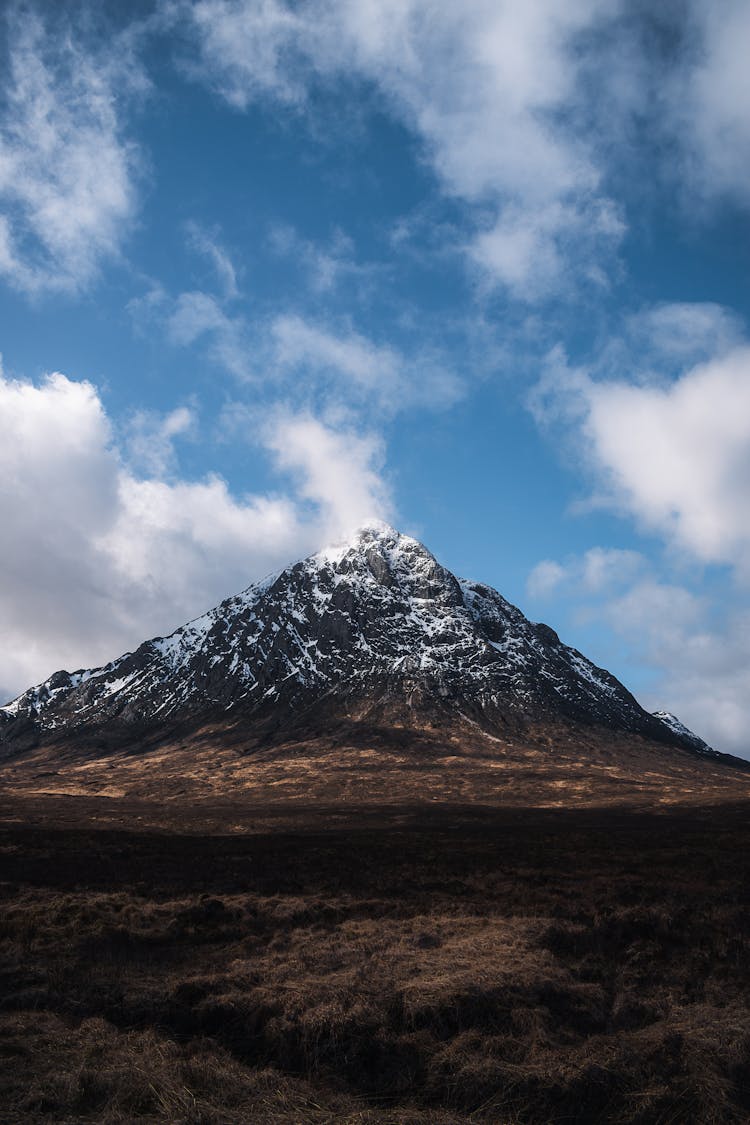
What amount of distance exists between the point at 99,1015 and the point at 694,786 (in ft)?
436

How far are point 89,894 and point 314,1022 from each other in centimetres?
1655

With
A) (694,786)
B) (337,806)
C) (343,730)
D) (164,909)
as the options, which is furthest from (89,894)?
(343,730)

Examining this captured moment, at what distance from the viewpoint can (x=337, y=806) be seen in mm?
84000

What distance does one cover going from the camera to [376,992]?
1290 centimetres

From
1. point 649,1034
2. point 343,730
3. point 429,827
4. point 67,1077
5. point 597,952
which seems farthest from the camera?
point 343,730

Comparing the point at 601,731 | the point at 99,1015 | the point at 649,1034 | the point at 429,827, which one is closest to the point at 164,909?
the point at 99,1015

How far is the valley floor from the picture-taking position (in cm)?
928

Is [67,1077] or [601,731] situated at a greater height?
[601,731]

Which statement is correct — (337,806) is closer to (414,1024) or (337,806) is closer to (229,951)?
(229,951)

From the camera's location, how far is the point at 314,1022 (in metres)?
11.5

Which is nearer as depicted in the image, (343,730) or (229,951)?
(229,951)

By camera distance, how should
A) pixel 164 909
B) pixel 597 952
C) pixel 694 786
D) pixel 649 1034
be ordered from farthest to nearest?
pixel 694 786
pixel 164 909
pixel 597 952
pixel 649 1034

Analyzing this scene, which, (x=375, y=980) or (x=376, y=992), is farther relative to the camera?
(x=375, y=980)

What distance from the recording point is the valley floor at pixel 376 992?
9281mm
